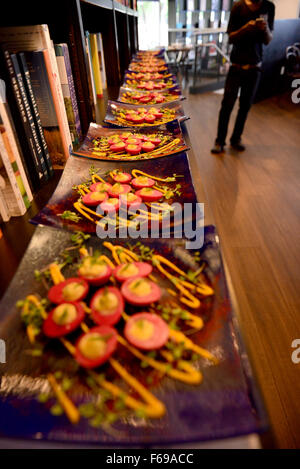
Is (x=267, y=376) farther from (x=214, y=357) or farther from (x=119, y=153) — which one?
(x=119, y=153)

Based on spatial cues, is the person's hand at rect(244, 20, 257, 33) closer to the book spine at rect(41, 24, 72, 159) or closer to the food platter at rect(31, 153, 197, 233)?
the food platter at rect(31, 153, 197, 233)

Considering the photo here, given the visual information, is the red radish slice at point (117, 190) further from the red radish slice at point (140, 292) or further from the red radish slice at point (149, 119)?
the red radish slice at point (149, 119)

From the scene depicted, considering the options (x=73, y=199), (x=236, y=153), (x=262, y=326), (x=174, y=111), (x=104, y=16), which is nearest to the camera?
(x=73, y=199)

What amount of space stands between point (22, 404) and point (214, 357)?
38cm

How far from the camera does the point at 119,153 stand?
1.43m

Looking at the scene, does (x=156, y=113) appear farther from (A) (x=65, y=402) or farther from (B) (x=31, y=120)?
(A) (x=65, y=402)

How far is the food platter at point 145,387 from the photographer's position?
0.47m

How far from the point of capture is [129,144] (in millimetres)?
1440

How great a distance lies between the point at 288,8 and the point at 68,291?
10.4m

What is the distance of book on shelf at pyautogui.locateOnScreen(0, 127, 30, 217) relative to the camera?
732 mm

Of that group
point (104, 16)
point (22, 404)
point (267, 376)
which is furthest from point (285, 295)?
point (104, 16)

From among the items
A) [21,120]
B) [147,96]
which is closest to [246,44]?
[147,96]

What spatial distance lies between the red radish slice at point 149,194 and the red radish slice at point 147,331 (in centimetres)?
50

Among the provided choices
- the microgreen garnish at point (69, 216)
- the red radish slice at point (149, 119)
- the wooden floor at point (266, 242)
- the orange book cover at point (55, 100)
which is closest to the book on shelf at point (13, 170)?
the microgreen garnish at point (69, 216)
